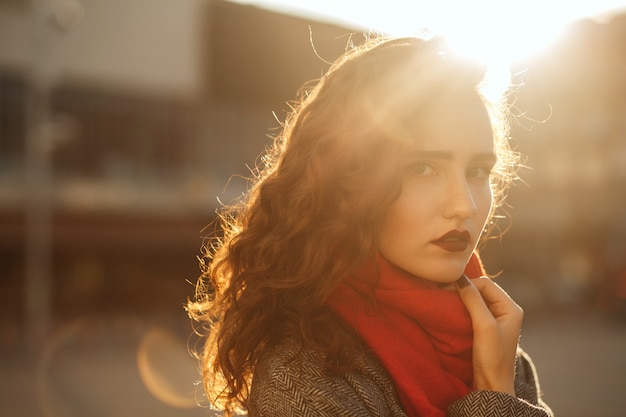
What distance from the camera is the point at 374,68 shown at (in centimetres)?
199

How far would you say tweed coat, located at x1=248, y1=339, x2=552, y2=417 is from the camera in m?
1.75

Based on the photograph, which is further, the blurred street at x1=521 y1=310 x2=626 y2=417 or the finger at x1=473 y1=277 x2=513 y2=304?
the blurred street at x1=521 y1=310 x2=626 y2=417

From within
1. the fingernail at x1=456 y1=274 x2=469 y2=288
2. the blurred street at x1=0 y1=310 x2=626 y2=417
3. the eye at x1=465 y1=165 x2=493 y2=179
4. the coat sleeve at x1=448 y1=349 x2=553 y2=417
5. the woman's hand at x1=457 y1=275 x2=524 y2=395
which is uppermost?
the eye at x1=465 y1=165 x2=493 y2=179

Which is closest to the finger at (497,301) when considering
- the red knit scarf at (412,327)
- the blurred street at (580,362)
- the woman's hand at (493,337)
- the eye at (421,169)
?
the woman's hand at (493,337)

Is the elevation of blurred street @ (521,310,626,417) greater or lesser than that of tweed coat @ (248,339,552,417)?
lesser

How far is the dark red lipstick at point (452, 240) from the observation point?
1903 mm

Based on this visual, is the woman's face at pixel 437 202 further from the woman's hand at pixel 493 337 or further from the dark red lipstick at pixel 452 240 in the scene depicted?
the woman's hand at pixel 493 337

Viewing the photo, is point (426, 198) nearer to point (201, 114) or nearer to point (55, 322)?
point (55, 322)

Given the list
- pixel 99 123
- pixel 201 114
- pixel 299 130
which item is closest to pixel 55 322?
pixel 99 123

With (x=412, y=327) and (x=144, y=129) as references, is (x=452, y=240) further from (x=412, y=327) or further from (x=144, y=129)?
(x=144, y=129)

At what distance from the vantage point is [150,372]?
40.0 feet

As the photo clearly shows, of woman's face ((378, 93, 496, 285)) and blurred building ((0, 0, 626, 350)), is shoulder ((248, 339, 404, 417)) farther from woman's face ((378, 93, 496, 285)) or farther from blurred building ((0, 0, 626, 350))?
blurred building ((0, 0, 626, 350))

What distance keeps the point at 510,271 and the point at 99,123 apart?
1756cm

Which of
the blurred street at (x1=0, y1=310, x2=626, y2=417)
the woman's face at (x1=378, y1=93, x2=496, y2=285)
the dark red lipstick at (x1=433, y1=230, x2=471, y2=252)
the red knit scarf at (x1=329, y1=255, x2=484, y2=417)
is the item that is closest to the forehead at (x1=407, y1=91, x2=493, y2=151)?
the woman's face at (x1=378, y1=93, x2=496, y2=285)
